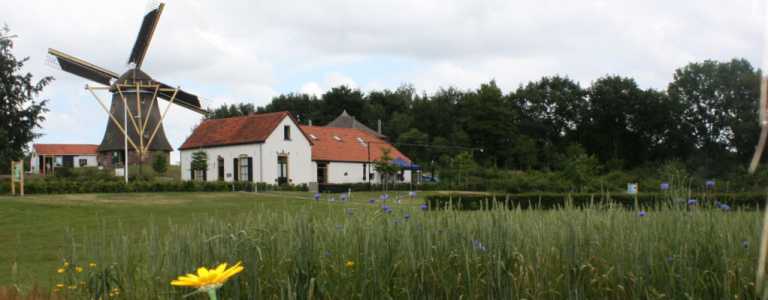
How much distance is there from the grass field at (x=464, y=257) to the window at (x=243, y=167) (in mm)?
38686

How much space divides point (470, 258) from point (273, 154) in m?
39.5

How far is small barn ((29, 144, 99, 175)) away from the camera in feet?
252

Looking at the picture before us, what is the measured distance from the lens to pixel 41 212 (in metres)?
19.8

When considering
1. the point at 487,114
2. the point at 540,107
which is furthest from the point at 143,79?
the point at 540,107

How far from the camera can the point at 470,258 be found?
16.0 ft

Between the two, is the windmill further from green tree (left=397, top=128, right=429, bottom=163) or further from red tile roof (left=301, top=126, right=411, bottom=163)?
green tree (left=397, top=128, right=429, bottom=163)

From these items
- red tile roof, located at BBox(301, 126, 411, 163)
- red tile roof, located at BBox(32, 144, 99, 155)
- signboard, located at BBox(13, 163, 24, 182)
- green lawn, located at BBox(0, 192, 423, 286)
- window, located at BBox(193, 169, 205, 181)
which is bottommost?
green lawn, located at BBox(0, 192, 423, 286)

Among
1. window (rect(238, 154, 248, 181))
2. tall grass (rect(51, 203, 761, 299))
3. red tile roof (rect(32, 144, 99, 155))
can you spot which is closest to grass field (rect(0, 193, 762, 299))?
tall grass (rect(51, 203, 761, 299))

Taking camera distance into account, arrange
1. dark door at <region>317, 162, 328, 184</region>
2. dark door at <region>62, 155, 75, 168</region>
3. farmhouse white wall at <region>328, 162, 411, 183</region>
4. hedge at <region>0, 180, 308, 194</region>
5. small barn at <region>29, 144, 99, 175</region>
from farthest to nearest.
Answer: dark door at <region>62, 155, 75, 168</region> < small barn at <region>29, 144, 99, 175</region> < farmhouse white wall at <region>328, 162, 411, 183</region> < dark door at <region>317, 162, 328, 184</region> < hedge at <region>0, 180, 308, 194</region>

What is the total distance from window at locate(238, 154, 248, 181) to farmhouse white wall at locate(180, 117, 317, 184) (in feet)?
0.45

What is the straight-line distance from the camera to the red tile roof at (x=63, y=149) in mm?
77625

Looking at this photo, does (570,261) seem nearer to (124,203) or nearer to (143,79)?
(124,203)

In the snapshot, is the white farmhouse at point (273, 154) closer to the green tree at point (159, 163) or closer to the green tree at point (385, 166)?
the green tree at point (385, 166)

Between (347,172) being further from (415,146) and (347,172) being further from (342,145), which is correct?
(415,146)
